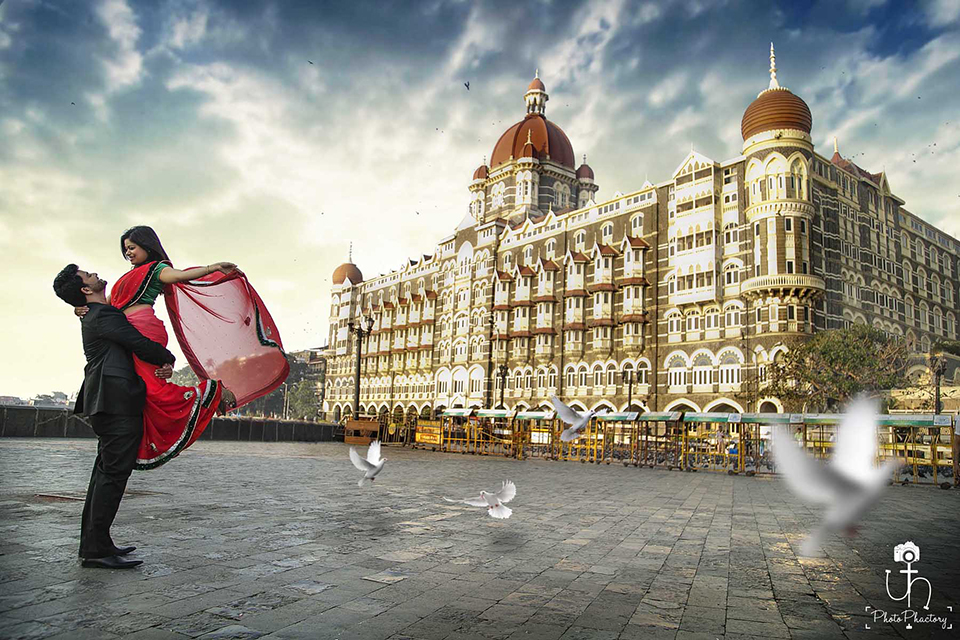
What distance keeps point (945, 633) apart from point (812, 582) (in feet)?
4.52

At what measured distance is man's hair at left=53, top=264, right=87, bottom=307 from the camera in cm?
457

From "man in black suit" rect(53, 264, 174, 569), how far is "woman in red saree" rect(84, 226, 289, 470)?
0.47 feet

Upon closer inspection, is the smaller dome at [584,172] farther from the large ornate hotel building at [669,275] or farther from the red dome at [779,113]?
the red dome at [779,113]

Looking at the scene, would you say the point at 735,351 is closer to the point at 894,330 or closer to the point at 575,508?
the point at 894,330

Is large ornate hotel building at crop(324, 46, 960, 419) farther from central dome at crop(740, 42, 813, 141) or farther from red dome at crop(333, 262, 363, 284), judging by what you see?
red dome at crop(333, 262, 363, 284)

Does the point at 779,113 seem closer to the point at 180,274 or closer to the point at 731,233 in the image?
the point at 731,233

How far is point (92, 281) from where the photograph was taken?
15.4 ft

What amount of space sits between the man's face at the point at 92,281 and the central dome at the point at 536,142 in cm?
5447

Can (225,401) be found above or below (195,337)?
A: below

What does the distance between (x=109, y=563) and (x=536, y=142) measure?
191 ft

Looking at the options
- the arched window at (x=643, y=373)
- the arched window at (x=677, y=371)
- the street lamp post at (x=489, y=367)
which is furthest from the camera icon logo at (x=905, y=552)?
the street lamp post at (x=489, y=367)

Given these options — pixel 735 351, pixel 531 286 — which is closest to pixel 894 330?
pixel 735 351

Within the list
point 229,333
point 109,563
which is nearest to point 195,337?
point 229,333

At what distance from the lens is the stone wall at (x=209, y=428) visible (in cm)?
2217
